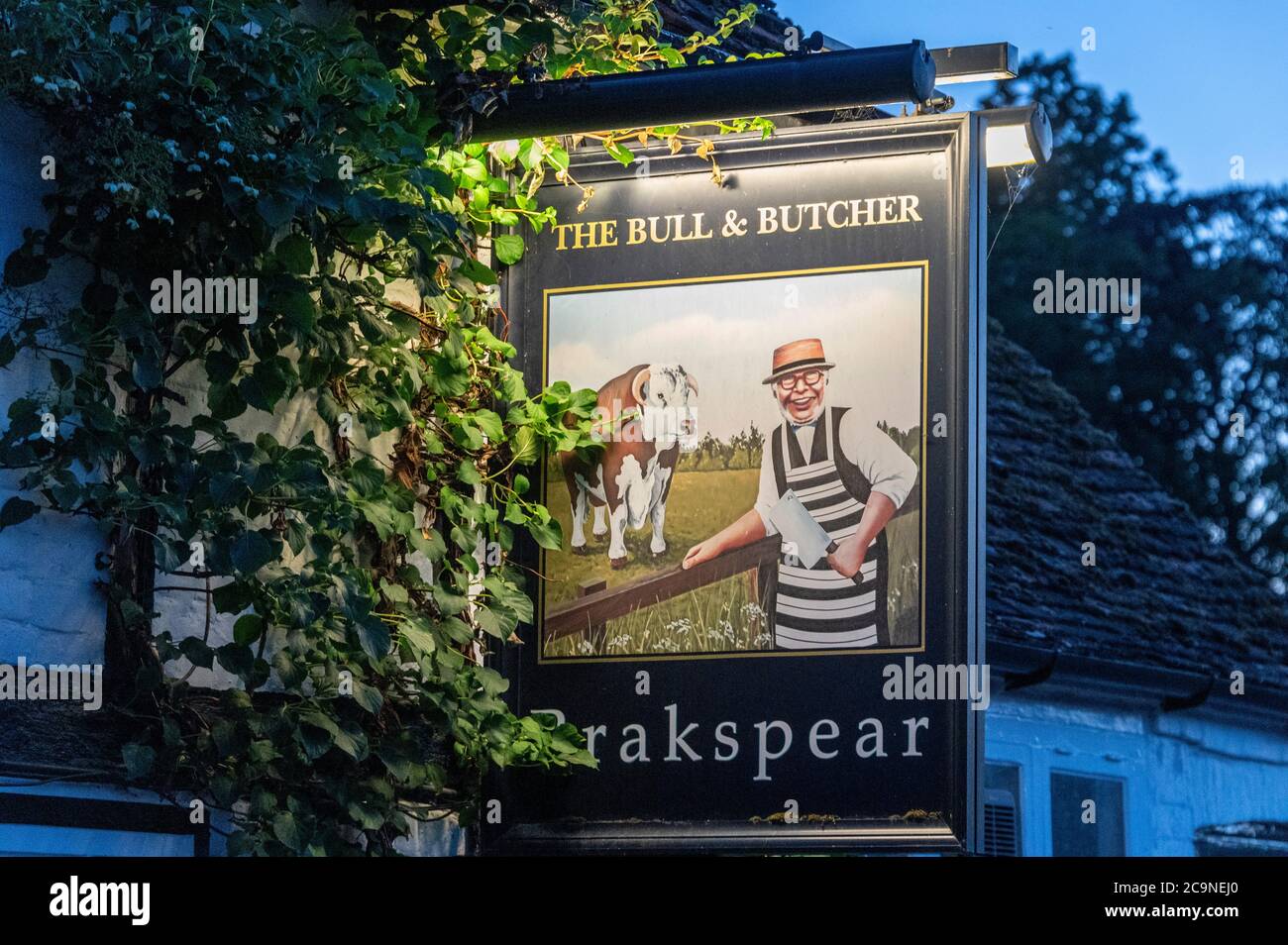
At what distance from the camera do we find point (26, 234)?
500cm

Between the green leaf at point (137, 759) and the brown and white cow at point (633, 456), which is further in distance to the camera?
the brown and white cow at point (633, 456)

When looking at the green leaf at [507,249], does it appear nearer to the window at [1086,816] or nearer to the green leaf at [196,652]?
the green leaf at [196,652]

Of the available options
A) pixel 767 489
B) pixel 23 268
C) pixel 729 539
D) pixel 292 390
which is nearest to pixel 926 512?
pixel 767 489

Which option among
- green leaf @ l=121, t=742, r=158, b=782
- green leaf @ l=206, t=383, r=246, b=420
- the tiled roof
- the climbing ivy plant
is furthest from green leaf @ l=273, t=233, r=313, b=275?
the tiled roof

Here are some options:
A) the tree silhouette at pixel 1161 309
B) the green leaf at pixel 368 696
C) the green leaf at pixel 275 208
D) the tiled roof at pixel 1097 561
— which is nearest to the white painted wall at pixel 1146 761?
the tiled roof at pixel 1097 561

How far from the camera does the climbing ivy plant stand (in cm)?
491

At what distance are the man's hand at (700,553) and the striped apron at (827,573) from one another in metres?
0.23

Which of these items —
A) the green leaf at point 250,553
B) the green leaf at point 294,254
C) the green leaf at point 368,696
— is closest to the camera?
the green leaf at point 250,553

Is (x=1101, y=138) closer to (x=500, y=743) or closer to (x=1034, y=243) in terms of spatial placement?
(x=1034, y=243)

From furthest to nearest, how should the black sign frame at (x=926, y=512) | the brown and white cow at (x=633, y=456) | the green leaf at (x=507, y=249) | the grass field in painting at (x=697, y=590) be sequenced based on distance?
the green leaf at (x=507, y=249) < the brown and white cow at (x=633, y=456) < the grass field in painting at (x=697, y=590) < the black sign frame at (x=926, y=512)

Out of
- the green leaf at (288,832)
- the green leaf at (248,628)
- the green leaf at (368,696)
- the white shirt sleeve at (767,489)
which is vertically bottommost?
the green leaf at (288,832)

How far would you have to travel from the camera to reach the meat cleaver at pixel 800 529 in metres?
5.66

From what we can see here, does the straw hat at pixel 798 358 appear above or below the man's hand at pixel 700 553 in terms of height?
above
